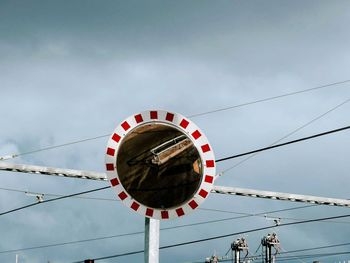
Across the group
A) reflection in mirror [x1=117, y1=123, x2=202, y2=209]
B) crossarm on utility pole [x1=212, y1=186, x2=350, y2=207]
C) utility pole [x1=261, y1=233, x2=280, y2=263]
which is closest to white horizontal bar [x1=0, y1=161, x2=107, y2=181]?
crossarm on utility pole [x1=212, y1=186, x2=350, y2=207]

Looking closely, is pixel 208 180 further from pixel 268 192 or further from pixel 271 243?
pixel 271 243

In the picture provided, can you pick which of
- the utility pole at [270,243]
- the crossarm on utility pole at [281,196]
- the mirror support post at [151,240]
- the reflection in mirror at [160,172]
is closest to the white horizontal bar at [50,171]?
the crossarm on utility pole at [281,196]

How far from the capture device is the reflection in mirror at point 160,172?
7359 mm

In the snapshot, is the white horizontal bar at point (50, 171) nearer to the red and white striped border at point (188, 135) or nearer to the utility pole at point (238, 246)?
the red and white striped border at point (188, 135)

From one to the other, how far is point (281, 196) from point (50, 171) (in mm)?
7823

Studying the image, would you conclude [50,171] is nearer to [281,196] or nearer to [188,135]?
[281,196]

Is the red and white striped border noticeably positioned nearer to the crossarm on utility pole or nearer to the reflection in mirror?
the reflection in mirror

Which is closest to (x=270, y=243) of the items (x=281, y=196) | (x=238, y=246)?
(x=238, y=246)

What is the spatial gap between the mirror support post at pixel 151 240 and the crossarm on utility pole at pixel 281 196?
47.1 ft

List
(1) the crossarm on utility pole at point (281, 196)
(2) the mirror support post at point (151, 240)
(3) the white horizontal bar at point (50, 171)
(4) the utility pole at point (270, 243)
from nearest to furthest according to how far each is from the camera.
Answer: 1. (2) the mirror support post at point (151, 240)
2. (1) the crossarm on utility pole at point (281, 196)
3. (3) the white horizontal bar at point (50, 171)
4. (4) the utility pole at point (270, 243)

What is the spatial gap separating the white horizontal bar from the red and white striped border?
51.3ft

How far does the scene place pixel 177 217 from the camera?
289 inches

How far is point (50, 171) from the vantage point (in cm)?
2288

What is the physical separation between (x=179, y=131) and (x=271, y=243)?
55.9 m
